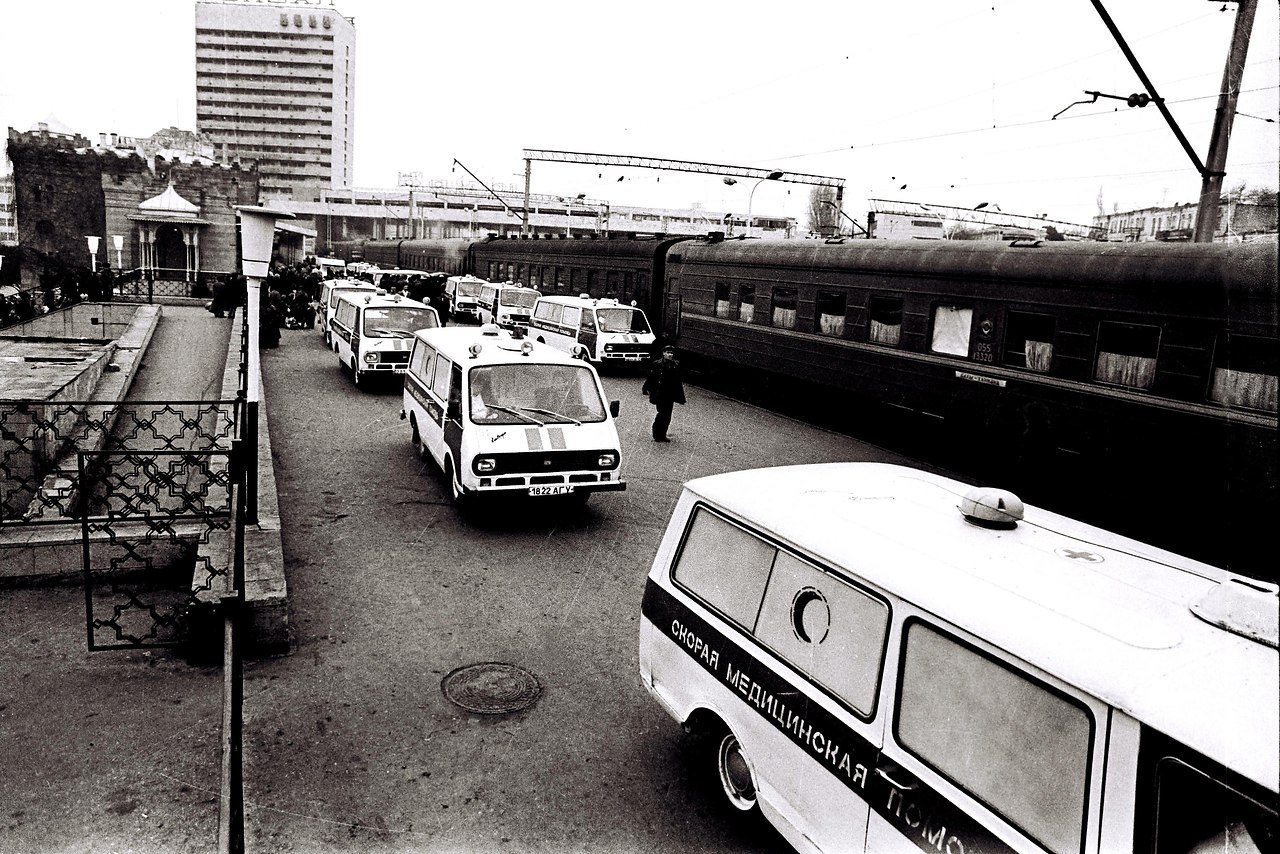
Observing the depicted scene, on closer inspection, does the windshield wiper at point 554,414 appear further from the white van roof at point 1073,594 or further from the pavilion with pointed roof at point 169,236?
the pavilion with pointed roof at point 169,236

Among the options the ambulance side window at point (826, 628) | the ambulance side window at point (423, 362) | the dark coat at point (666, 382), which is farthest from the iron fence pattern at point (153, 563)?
the dark coat at point (666, 382)

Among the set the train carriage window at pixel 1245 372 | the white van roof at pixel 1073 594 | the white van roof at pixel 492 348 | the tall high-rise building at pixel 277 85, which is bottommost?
the white van roof at pixel 1073 594

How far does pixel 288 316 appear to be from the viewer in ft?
96.4

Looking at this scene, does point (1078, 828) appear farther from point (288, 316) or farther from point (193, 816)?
point (288, 316)

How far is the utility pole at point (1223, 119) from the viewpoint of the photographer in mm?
9195

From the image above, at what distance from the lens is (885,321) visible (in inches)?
575

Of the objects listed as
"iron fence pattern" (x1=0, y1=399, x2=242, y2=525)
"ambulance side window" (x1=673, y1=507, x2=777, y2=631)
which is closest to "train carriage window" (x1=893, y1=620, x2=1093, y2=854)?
"ambulance side window" (x1=673, y1=507, x2=777, y2=631)

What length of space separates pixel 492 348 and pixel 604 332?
39.6ft

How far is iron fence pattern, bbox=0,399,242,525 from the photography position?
7324 millimetres

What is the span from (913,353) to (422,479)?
790 cm

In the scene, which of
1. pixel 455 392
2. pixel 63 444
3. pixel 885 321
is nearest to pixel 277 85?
pixel 885 321

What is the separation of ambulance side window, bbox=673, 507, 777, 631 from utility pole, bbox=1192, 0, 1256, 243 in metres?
8.18

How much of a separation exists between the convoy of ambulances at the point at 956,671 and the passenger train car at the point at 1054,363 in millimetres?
2323

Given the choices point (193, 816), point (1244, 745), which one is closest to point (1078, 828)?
point (1244, 745)
